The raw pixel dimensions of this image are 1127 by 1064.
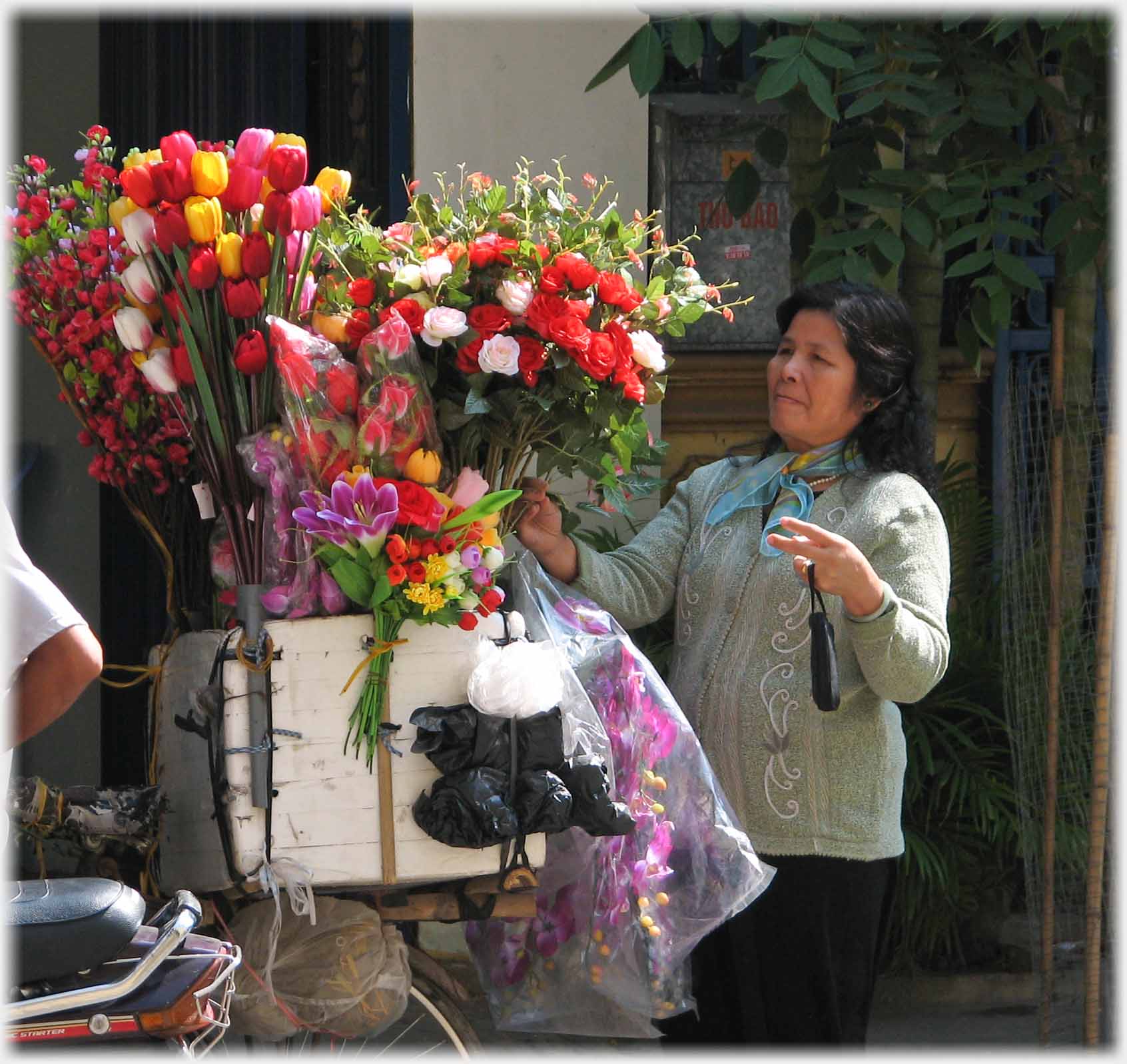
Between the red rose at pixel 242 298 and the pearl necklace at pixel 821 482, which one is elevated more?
the red rose at pixel 242 298

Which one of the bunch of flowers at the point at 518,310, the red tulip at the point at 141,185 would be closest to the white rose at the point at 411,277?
the bunch of flowers at the point at 518,310

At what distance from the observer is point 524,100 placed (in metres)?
4.18

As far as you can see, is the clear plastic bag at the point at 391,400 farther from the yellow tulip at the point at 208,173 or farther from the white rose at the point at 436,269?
the yellow tulip at the point at 208,173

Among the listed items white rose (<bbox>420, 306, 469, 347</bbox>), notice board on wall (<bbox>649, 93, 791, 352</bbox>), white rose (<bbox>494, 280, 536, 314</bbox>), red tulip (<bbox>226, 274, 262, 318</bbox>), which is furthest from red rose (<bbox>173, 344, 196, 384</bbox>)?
notice board on wall (<bbox>649, 93, 791, 352</bbox>)

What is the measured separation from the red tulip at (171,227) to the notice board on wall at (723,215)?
2.42 metres

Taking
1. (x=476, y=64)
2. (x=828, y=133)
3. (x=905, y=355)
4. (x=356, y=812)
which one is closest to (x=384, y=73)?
(x=476, y=64)

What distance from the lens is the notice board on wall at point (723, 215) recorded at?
4.77 meters

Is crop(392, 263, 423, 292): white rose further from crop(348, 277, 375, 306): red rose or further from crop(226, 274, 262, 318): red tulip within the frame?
crop(226, 274, 262, 318): red tulip

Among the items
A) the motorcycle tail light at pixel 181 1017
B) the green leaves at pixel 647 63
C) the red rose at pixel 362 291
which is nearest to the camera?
the motorcycle tail light at pixel 181 1017

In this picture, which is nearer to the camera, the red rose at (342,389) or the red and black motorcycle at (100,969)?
the red and black motorcycle at (100,969)

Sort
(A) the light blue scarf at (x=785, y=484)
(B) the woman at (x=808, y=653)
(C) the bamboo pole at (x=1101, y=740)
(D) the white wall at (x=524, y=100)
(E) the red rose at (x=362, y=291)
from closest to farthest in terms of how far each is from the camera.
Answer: (E) the red rose at (x=362, y=291) → (B) the woman at (x=808, y=653) → (A) the light blue scarf at (x=785, y=484) → (C) the bamboo pole at (x=1101, y=740) → (D) the white wall at (x=524, y=100)

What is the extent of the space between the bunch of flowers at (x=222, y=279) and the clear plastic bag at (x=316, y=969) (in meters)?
0.63

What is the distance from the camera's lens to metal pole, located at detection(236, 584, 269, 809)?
2.41m

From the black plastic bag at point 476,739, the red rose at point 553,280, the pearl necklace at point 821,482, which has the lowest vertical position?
the black plastic bag at point 476,739
